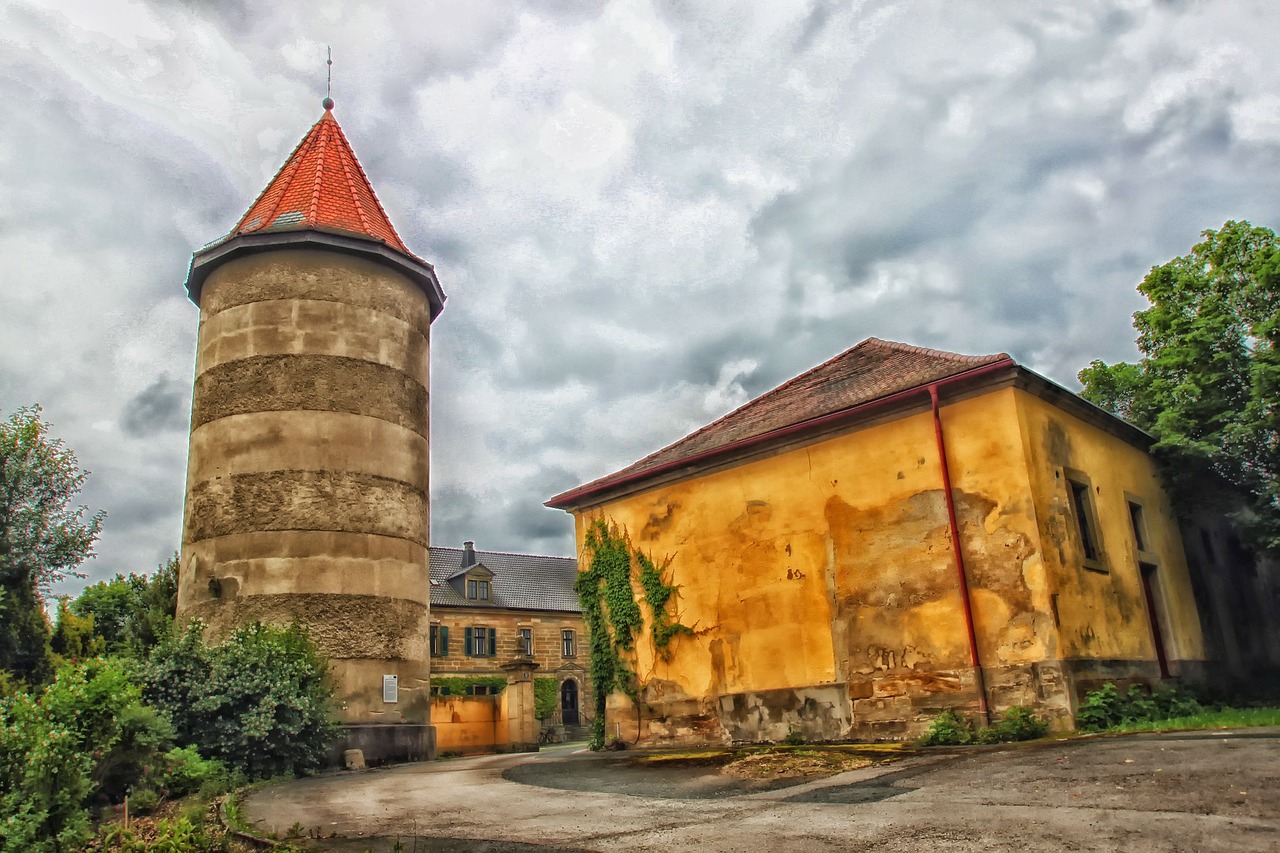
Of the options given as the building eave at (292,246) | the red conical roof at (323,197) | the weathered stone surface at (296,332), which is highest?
the red conical roof at (323,197)

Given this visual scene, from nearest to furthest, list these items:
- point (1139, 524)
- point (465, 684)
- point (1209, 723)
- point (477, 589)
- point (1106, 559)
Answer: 1. point (1209, 723)
2. point (1106, 559)
3. point (1139, 524)
4. point (465, 684)
5. point (477, 589)

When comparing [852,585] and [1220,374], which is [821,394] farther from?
[1220,374]

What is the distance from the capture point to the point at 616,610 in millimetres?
16281

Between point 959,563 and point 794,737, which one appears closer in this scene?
point 959,563

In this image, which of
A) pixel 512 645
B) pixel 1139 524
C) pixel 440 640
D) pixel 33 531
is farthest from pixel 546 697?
pixel 1139 524

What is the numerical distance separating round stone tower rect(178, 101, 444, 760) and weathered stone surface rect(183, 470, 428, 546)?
24 mm

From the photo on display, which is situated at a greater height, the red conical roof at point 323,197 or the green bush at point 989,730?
the red conical roof at point 323,197

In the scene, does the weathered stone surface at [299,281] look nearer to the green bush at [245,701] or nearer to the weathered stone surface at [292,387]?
the weathered stone surface at [292,387]

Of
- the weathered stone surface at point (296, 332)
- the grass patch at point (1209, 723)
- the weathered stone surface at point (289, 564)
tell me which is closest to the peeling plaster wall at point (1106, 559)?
the grass patch at point (1209, 723)

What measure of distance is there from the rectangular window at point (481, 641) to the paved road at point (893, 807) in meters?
32.0

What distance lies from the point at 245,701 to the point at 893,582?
30.2 ft

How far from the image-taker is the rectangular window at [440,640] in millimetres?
40500

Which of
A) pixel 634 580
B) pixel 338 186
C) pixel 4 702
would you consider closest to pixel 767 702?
pixel 634 580

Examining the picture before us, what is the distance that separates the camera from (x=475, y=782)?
10430 mm
